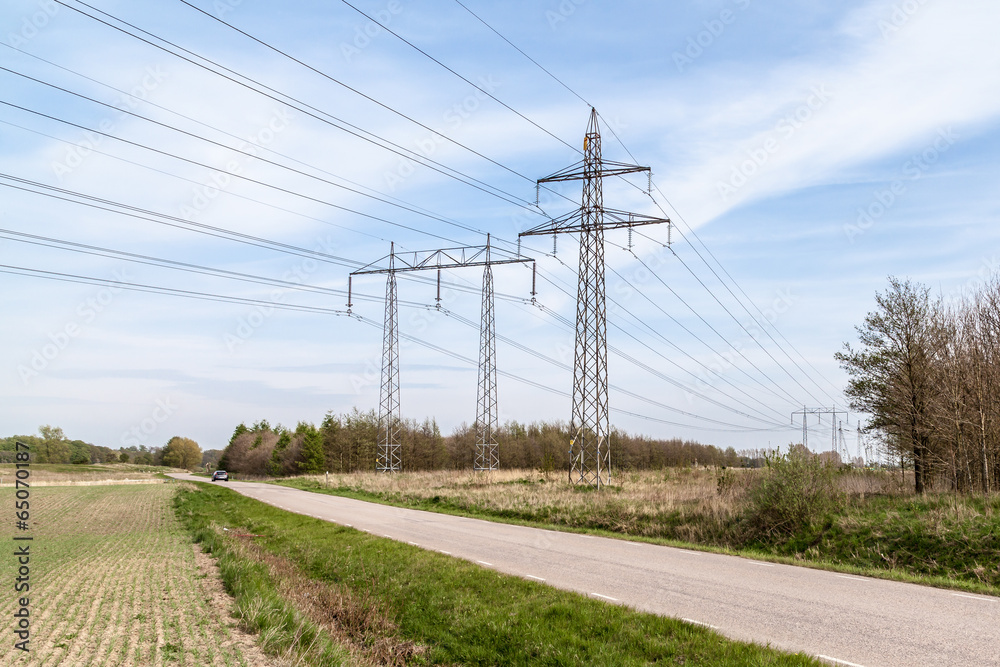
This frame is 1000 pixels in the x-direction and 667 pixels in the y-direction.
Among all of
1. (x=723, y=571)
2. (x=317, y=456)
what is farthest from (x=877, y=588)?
(x=317, y=456)

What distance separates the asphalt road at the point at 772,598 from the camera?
775cm

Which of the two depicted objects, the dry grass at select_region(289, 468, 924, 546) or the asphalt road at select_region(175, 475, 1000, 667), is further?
the dry grass at select_region(289, 468, 924, 546)

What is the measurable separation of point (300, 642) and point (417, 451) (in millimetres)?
81141

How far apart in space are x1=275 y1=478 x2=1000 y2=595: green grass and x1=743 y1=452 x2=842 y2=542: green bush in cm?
23

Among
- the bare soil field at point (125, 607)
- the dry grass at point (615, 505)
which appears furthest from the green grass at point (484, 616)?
the dry grass at point (615, 505)

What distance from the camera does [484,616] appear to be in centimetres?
989

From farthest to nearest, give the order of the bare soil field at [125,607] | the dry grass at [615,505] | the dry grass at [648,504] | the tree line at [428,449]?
Result: the tree line at [428,449] → the dry grass at [615,505] → the dry grass at [648,504] → the bare soil field at [125,607]

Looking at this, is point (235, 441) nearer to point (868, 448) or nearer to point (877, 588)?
point (868, 448)

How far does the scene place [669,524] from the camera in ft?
64.0

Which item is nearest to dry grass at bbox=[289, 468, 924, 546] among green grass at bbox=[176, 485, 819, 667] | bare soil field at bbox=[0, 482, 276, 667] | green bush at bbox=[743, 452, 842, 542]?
green bush at bbox=[743, 452, 842, 542]

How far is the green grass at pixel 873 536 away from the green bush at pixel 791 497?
0.23 metres

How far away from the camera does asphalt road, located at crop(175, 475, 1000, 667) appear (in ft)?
25.4

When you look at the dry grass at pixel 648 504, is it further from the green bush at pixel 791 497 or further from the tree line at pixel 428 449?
the tree line at pixel 428 449

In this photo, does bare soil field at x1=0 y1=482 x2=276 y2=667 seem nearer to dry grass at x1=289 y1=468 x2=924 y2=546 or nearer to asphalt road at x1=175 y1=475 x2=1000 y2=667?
asphalt road at x1=175 y1=475 x2=1000 y2=667
